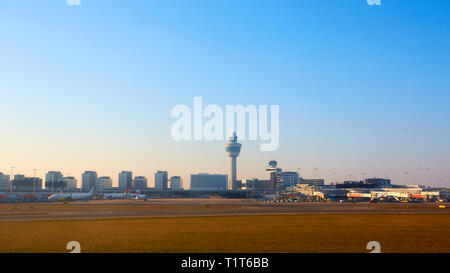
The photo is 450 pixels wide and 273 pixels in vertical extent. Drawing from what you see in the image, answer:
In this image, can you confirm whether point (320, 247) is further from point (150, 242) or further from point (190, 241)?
point (150, 242)

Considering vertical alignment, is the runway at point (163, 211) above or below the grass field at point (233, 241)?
below

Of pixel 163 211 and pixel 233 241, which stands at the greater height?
pixel 233 241

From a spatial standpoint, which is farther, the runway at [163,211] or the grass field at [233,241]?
the runway at [163,211]

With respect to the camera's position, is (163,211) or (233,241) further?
(163,211)

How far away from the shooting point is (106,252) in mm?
27156

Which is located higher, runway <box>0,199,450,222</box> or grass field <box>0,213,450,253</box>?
grass field <box>0,213,450,253</box>

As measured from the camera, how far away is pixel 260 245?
30.3m

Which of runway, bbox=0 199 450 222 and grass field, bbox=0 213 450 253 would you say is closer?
grass field, bbox=0 213 450 253

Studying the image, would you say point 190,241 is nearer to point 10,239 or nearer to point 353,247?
point 353,247
